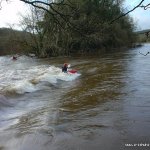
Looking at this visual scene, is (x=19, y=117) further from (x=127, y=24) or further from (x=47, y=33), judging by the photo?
(x=127, y=24)

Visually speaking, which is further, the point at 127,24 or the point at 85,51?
the point at 127,24

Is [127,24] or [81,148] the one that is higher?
[127,24]

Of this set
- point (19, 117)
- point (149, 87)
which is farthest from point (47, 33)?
point (19, 117)

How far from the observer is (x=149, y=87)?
1623cm

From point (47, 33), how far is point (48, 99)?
117ft

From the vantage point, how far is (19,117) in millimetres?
11578

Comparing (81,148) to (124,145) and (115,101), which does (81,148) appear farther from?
(115,101)

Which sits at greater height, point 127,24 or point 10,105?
point 127,24

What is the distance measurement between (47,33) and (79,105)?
3788 cm

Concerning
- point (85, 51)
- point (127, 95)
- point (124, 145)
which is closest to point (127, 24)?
point (85, 51)

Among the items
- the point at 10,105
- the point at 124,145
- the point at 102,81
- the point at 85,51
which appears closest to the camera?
the point at 124,145

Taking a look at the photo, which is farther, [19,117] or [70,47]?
[70,47]

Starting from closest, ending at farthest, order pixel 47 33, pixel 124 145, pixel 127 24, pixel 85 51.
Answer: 1. pixel 124 145
2. pixel 47 33
3. pixel 85 51
4. pixel 127 24

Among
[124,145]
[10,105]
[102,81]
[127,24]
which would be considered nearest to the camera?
[124,145]
